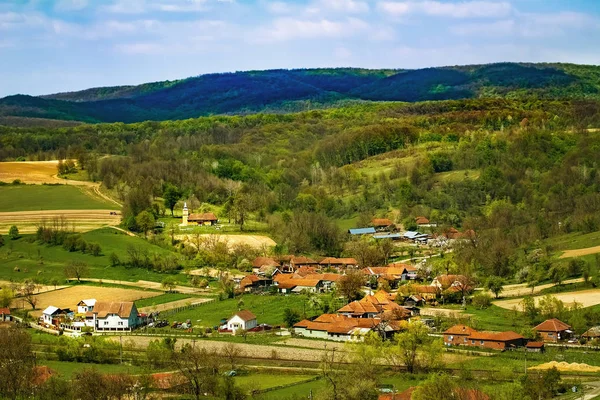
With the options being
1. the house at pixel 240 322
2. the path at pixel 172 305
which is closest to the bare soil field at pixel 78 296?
the path at pixel 172 305

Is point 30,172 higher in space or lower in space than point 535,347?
higher

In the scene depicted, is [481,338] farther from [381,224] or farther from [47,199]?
[47,199]

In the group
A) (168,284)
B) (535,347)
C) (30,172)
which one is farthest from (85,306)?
(30,172)

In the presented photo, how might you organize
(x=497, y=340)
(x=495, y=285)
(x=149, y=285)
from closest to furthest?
(x=497, y=340)
(x=495, y=285)
(x=149, y=285)

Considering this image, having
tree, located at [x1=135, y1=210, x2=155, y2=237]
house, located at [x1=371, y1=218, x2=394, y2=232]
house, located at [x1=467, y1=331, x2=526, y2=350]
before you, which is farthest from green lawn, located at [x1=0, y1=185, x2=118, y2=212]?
house, located at [x1=467, y1=331, x2=526, y2=350]

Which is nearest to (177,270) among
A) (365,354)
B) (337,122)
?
(365,354)

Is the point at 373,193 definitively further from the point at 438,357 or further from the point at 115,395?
the point at 115,395
